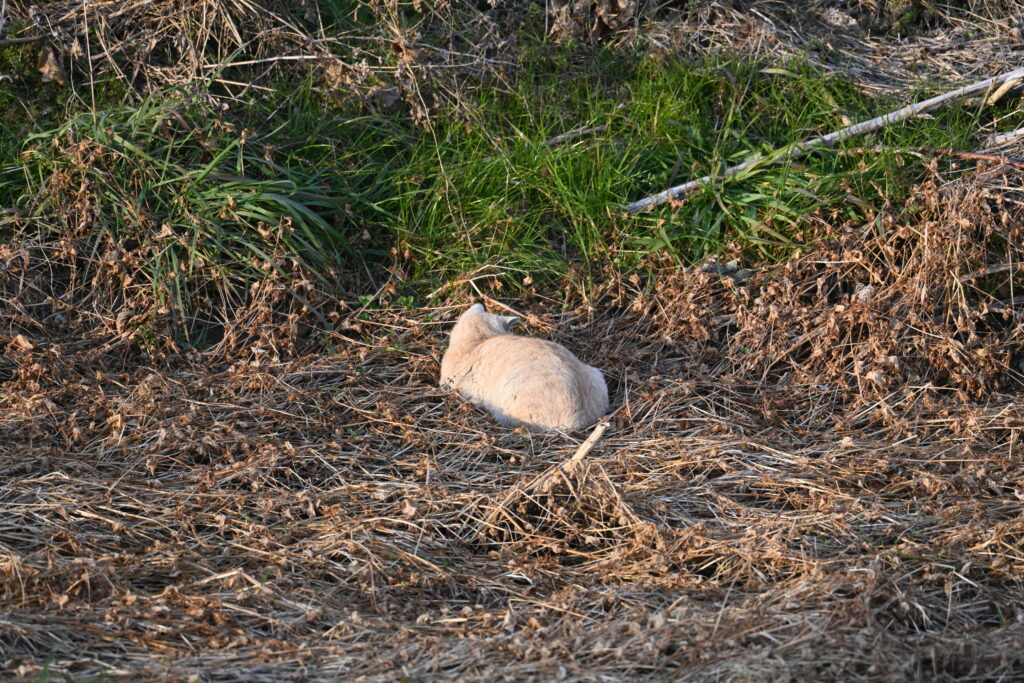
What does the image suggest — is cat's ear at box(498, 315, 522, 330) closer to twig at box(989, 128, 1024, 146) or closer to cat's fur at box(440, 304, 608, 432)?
cat's fur at box(440, 304, 608, 432)

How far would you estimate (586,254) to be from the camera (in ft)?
17.8

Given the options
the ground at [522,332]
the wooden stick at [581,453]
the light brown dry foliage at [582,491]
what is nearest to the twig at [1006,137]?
the ground at [522,332]

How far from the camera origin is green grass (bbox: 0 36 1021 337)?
525 centimetres

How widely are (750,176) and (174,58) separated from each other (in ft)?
11.0

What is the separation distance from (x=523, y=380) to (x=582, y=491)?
765 millimetres

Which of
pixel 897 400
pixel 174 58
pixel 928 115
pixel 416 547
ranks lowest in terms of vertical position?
pixel 897 400

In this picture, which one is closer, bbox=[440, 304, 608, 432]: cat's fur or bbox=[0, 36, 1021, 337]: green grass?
bbox=[440, 304, 608, 432]: cat's fur

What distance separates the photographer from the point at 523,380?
14.1 feet

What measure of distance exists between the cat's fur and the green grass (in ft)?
2.55

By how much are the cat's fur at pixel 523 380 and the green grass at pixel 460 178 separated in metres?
0.78

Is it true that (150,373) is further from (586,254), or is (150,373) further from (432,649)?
(432,649)

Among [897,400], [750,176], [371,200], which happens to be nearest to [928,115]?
[750,176]

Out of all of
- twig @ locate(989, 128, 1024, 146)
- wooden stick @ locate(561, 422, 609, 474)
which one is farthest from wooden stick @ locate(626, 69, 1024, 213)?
wooden stick @ locate(561, 422, 609, 474)

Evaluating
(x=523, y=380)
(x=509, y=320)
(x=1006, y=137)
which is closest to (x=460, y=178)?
(x=509, y=320)
